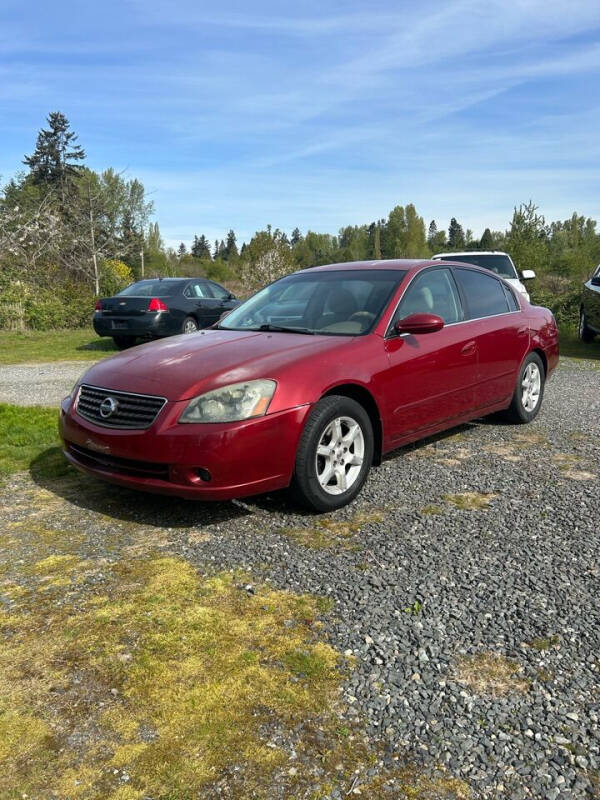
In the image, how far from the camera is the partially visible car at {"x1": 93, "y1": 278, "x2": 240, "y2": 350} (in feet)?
43.3

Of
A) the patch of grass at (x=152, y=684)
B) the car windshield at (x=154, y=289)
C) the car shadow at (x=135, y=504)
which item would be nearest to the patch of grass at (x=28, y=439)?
the car shadow at (x=135, y=504)

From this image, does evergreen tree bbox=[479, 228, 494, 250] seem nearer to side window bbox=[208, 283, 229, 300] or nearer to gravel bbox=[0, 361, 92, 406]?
side window bbox=[208, 283, 229, 300]

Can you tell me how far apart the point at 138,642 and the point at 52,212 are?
28383mm

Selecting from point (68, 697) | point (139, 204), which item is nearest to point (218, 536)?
point (68, 697)

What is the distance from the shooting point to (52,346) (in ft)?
49.9

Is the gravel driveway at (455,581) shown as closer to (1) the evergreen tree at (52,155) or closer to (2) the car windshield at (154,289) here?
(2) the car windshield at (154,289)

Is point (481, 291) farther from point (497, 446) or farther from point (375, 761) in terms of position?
point (375, 761)

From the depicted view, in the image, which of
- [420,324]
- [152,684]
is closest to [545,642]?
[152,684]

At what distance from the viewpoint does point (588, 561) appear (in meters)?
3.48

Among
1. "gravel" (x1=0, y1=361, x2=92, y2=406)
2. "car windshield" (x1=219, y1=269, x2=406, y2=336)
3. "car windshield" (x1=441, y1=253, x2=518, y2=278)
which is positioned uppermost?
"car windshield" (x1=441, y1=253, x2=518, y2=278)

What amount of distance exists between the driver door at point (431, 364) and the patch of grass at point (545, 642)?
2.11 meters

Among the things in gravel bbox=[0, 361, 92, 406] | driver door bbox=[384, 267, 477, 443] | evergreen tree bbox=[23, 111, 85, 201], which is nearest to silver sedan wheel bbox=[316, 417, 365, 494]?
driver door bbox=[384, 267, 477, 443]

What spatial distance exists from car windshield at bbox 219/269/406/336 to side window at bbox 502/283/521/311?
164 centimetres

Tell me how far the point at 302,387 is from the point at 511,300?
325 cm
